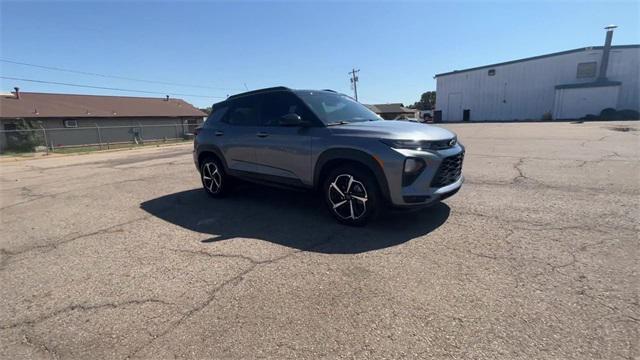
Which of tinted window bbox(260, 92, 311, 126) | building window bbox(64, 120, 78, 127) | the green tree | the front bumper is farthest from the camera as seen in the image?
the green tree

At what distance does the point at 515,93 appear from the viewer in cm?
4212

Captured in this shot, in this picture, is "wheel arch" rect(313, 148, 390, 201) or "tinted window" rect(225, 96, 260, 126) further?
"tinted window" rect(225, 96, 260, 126)

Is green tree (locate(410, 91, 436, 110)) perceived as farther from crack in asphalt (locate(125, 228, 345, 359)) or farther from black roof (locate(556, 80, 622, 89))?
crack in asphalt (locate(125, 228, 345, 359))

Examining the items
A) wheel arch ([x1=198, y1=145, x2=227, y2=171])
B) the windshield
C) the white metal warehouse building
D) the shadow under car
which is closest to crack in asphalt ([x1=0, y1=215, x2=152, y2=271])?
the shadow under car

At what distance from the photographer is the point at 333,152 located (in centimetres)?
404

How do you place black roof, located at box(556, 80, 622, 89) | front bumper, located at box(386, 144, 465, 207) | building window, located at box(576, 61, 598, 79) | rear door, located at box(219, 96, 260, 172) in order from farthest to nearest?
building window, located at box(576, 61, 598, 79) → black roof, located at box(556, 80, 622, 89) → rear door, located at box(219, 96, 260, 172) → front bumper, located at box(386, 144, 465, 207)

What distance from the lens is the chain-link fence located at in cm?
2362

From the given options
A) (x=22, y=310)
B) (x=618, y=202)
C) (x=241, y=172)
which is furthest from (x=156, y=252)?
(x=618, y=202)

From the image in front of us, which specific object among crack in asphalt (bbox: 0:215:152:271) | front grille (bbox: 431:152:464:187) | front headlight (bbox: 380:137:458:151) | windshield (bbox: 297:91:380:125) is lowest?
crack in asphalt (bbox: 0:215:152:271)

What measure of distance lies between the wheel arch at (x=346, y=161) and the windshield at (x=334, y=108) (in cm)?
54

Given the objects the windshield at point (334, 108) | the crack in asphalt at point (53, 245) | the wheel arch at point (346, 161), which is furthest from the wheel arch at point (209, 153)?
the wheel arch at point (346, 161)

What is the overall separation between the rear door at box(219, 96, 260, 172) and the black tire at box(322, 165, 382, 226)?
5.10 feet

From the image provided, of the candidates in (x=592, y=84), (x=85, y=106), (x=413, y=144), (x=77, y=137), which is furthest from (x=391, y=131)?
(x=592, y=84)

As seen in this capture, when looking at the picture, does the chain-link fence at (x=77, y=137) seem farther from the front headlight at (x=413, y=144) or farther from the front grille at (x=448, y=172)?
the front grille at (x=448, y=172)
